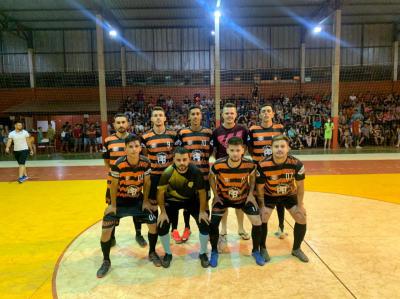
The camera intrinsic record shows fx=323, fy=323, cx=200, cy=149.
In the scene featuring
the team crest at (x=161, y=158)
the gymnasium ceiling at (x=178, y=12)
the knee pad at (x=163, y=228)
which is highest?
the gymnasium ceiling at (x=178, y=12)

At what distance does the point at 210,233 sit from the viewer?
4559 mm

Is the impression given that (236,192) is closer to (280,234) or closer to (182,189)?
(182,189)

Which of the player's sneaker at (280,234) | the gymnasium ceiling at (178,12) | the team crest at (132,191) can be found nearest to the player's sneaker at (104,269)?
the team crest at (132,191)

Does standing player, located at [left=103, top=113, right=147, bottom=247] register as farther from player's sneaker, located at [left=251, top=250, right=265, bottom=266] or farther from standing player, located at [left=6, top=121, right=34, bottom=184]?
standing player, located at [left=6, top=121, right=34, bottom=184]

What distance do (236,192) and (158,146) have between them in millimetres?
1450

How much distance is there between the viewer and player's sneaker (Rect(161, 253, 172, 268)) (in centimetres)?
435

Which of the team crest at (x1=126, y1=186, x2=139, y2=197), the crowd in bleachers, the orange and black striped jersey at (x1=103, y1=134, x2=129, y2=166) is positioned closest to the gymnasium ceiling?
the crowd in bleachers

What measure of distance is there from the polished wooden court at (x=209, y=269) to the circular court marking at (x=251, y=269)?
0.01 m

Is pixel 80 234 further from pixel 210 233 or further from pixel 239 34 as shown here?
pixel 239 34

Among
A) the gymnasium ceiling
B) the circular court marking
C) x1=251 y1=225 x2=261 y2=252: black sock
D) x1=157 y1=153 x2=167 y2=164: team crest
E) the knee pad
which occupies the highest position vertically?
the gymnasium ceiling

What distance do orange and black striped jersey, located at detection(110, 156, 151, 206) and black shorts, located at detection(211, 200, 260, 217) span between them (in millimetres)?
1077

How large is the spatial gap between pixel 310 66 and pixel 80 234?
958 inches

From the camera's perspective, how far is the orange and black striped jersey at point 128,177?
441 centimetres

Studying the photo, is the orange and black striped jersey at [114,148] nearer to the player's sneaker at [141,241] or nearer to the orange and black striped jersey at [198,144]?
the orange and black striped jersey at [198,144]
